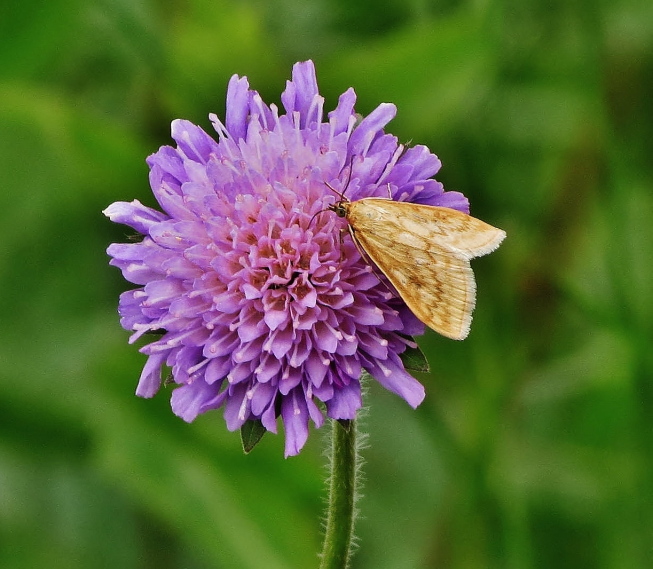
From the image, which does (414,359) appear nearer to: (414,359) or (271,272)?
(414,359)

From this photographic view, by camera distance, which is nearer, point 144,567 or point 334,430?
point 334,430

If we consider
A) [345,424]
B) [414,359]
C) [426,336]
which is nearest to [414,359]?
[414,359]

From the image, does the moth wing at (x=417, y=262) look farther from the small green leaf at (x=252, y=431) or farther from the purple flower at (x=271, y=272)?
the small green leaf at (x=252, y=431)

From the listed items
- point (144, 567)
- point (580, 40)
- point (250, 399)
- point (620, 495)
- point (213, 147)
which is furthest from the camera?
point (580, 40)

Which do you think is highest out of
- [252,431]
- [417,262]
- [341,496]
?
[417,262]

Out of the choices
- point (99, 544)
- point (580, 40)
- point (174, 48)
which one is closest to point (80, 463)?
point (99, 544)

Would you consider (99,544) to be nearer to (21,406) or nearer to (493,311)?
(21,406)

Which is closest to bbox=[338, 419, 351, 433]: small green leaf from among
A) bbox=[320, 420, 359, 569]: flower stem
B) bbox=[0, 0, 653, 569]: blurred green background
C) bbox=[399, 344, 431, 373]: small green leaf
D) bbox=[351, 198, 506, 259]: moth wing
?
bbox=[320, 420, 359, 569]: flower stem
